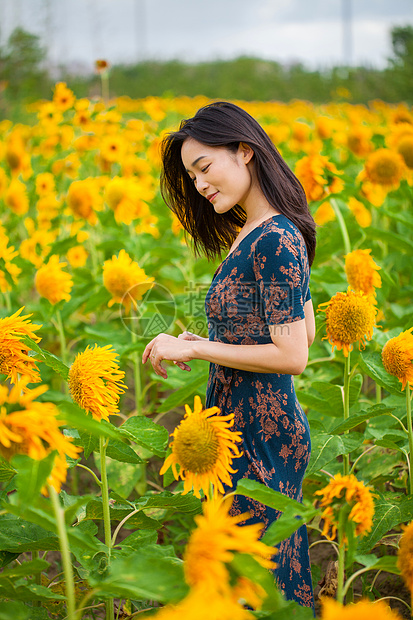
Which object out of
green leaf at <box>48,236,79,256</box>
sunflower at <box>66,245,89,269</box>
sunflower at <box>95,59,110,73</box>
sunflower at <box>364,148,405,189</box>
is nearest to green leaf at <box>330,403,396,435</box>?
green leaf at <box>48,236,79,256</box>

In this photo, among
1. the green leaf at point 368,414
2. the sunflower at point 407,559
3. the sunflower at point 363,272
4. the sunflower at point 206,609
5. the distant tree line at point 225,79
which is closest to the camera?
the sunflower at point 206,609

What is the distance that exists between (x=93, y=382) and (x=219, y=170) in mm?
550

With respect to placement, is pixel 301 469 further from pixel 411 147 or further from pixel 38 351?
pixel 411 147

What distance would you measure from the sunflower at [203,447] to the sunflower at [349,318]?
435 mm

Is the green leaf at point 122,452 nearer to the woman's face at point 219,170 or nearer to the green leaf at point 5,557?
the green leaf at point 5,557

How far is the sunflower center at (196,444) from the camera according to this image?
1005mm

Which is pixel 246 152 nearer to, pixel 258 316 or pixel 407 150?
pixel 258 316

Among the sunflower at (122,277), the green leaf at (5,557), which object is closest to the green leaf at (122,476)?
the sunflower at (122,277)

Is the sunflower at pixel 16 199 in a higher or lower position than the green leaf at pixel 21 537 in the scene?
higher

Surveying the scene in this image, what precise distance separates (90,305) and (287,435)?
113 centimetres

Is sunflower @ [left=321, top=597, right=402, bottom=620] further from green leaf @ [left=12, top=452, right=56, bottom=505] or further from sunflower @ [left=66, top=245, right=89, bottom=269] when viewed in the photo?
sunflower @ [left=66, top=245, right=89, bottom=269]

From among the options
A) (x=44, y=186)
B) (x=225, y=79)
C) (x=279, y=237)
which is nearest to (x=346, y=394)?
(x=279, y=237)

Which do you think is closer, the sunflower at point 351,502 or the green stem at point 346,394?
the sunflower at point 351,502

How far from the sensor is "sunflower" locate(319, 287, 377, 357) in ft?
4.35
